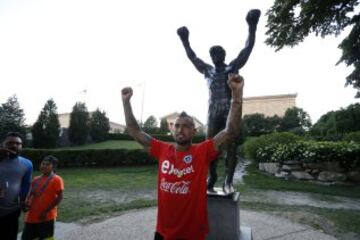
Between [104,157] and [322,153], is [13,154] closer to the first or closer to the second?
[322,153]

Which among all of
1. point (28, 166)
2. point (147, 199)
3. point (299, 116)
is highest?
point (299, 116)

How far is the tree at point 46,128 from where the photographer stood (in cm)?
2142

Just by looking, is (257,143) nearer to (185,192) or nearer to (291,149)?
(291,149)

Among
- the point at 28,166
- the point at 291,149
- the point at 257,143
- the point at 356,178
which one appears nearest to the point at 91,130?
the point at 257,143

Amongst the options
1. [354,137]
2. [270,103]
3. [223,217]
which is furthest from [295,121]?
[270,103]

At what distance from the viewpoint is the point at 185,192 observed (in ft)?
7.27

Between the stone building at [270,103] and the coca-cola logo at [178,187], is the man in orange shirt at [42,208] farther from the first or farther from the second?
the stone building at [270,103]

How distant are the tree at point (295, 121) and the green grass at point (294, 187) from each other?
56.5 ft

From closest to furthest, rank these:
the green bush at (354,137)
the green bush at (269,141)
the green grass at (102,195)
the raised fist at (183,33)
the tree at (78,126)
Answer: the raised fist at (183,33) < the green grass at (102,195) < the green bush at (354,137) < the green bush at (269,141) < the tree at (78,126)

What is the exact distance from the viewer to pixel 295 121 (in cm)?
3134

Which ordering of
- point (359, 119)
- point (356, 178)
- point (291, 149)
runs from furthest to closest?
point (359, 119), point (291, 149), point (356, 178)

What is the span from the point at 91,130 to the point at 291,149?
850 inches

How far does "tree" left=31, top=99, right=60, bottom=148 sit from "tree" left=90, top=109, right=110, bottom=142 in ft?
20.6

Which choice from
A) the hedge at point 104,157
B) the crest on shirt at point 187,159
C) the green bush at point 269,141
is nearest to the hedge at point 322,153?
the green bush at point 269,141
